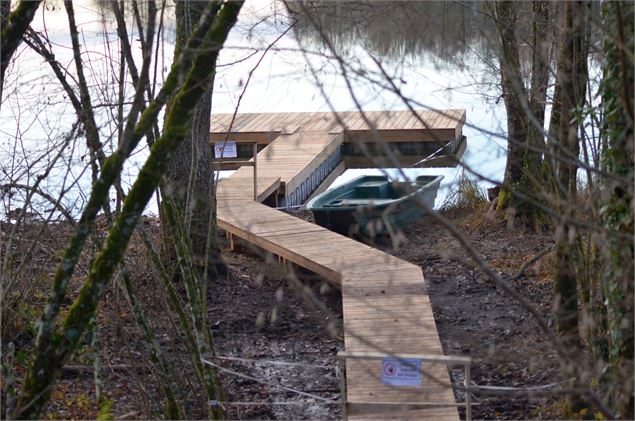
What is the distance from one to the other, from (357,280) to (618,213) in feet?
15.2

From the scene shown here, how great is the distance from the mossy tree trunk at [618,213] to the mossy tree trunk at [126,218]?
5.00 ft

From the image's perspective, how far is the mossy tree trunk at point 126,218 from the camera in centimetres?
371

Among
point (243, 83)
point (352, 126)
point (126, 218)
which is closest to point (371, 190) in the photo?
point (352, 126)

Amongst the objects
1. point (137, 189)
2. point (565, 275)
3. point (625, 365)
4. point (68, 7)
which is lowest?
point (625, 365)

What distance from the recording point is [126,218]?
148 inches

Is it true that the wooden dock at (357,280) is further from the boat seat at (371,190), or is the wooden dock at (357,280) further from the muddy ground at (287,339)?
the boat seat at (371,190)

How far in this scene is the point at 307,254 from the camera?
9211 millimetres

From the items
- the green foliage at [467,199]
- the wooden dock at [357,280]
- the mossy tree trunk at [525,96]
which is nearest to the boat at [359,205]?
the green foliage at [467,199]

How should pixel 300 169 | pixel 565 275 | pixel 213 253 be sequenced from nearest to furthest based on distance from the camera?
pixel 565 275, pixel 213 253, pixel 300 169

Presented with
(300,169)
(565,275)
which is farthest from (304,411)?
(300,169)

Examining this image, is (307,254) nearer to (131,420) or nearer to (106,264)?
(131,420)

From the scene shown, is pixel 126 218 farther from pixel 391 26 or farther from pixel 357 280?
pixel 357 280

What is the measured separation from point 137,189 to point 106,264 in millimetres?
335

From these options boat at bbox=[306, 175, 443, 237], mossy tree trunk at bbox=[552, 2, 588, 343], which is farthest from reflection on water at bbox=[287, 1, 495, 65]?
boat at bbox=[306, 175, 443, 237]
